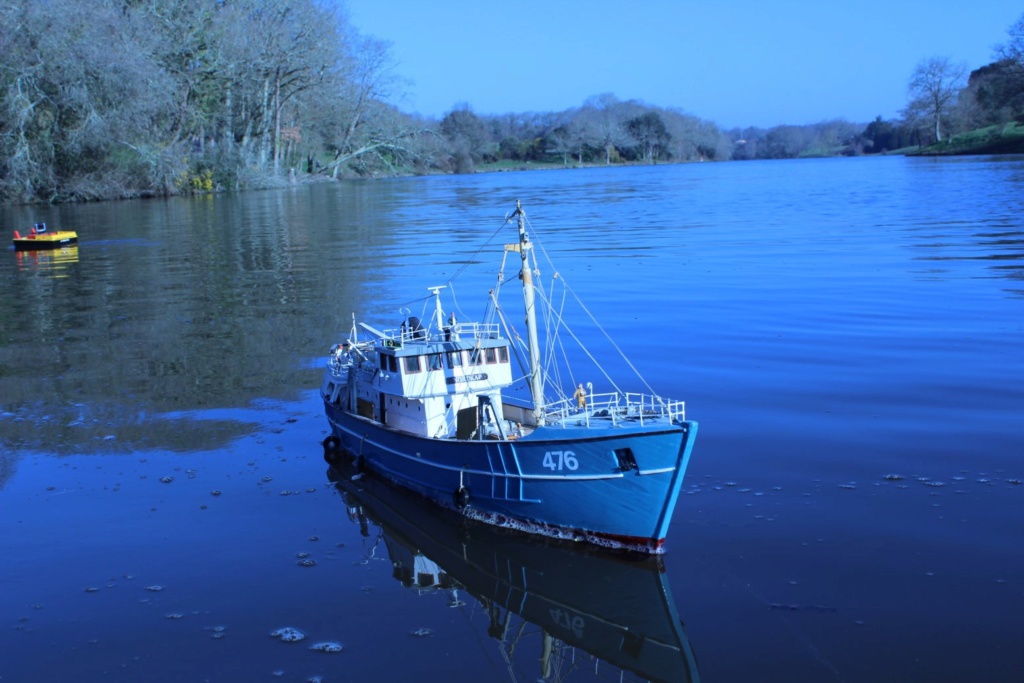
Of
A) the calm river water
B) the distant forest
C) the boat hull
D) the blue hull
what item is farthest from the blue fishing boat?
the distant forest

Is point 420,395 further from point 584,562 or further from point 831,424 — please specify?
point 831,424

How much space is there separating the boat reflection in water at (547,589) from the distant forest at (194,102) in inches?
2725

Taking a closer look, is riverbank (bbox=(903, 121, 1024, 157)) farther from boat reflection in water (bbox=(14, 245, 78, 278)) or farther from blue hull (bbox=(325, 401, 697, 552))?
blue hull (bbox=(325, 401, 697, 552))

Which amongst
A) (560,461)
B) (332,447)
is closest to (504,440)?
(560,461)

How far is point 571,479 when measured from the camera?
14773 mm

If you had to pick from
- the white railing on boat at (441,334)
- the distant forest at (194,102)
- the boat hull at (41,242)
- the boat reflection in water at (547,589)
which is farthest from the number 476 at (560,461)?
the distant forest at (194,102)

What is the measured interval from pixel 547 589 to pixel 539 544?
4.90 feet

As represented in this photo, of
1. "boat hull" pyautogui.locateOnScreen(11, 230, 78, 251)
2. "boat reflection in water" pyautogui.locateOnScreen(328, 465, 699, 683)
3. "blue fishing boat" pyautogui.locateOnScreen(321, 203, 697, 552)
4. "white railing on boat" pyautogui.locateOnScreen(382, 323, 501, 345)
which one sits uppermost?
"boat hull" pyautogui.locateOnScreen(11, 230, 78, 251)

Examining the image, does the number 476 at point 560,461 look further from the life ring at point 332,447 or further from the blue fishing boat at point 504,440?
the life ring at point 332,447

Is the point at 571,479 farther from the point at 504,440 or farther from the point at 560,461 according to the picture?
the point at 504,440

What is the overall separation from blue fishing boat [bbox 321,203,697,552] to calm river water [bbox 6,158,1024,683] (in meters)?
0.59

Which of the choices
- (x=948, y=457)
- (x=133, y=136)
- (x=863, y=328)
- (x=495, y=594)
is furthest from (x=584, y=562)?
(x=133, y=136)

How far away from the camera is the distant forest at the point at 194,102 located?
7581 centimetres

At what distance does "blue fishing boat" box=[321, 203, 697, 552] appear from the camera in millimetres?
14297
